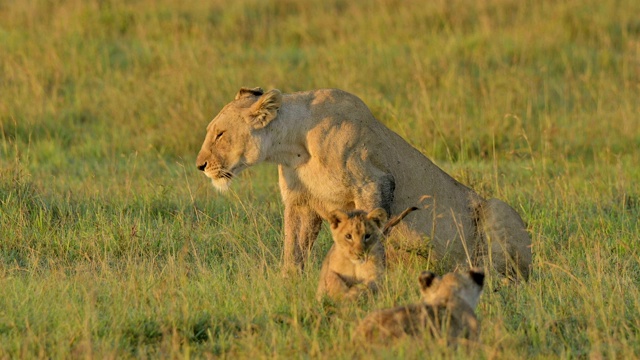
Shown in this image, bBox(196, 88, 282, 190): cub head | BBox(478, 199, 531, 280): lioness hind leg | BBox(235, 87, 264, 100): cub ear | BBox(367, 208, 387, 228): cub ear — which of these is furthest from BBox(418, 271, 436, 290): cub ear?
BBox(235, 87, 264, 100): cub ear

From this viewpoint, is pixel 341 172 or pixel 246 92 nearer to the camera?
pixel 341 172

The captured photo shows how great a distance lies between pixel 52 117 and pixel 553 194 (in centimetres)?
507

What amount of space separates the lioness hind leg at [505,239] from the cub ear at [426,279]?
1436mm

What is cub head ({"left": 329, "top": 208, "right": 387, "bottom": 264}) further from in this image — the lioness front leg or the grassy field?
the lioness front leg

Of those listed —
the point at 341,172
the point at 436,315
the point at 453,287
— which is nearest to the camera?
→ the point at 436,315

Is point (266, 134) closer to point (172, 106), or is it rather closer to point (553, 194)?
point (553, 194)

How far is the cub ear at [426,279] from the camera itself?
4562 millimetres

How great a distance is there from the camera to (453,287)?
4.51 m

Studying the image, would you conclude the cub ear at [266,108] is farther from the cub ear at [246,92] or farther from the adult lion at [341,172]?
the cub ear at [246,92]

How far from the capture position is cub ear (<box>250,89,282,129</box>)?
5.80 metres

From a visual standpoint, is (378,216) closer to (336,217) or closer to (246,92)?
(336,217)

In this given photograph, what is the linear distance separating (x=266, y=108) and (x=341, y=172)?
544mm

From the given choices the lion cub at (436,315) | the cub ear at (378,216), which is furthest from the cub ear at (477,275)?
the cub ear at (378,216)

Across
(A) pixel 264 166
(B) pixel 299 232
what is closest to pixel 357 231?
(B) pixel 299 232
